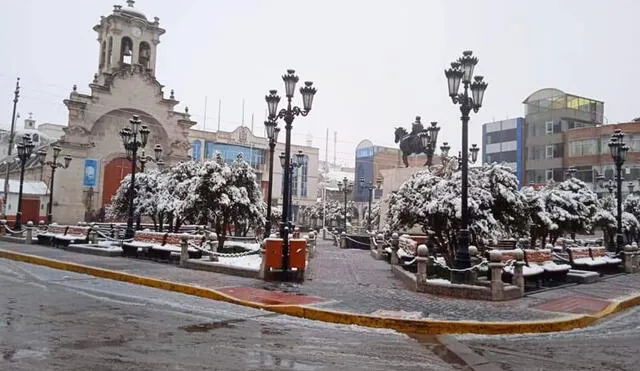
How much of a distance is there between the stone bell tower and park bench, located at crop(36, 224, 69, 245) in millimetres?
32666

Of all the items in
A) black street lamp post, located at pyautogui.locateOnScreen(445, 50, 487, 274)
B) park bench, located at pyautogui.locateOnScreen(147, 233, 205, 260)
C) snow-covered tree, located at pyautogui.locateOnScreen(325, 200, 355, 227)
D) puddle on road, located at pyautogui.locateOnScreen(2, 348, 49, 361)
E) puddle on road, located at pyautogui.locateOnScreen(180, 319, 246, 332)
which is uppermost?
black street lamp post, located at pyautogui.locateOnScreen(445, 50, 487, 274)

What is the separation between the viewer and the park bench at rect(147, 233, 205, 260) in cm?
1912

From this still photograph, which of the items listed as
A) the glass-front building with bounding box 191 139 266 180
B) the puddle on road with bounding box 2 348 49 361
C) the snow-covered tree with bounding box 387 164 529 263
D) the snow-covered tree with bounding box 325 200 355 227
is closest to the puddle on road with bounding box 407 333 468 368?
the puddle on road with bounding box 2 348 49 361

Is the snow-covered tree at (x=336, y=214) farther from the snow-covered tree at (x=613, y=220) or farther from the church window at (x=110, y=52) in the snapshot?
the snow-covered tree at (x=613, y=220)

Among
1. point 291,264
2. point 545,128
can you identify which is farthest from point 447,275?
point 545,128

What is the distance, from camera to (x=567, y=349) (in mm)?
8445

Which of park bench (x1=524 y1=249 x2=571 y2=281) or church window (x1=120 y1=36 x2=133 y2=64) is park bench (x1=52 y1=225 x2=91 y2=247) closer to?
park bench (x1=524 y1=249 x2=571 y2=281)

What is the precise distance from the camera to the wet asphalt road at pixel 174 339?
21.6ft

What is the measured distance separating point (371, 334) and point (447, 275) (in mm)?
6798

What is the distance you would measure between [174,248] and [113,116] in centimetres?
4054

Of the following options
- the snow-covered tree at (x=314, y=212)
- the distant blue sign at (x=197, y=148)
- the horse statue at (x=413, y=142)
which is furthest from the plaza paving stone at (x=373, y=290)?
the snow-covered tree at (x=314, y=212)

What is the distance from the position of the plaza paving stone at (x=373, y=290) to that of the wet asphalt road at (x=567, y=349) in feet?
3.02

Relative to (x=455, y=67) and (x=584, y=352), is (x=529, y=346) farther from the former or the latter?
(x=455, y=67)

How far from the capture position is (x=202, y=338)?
803 centimetres
